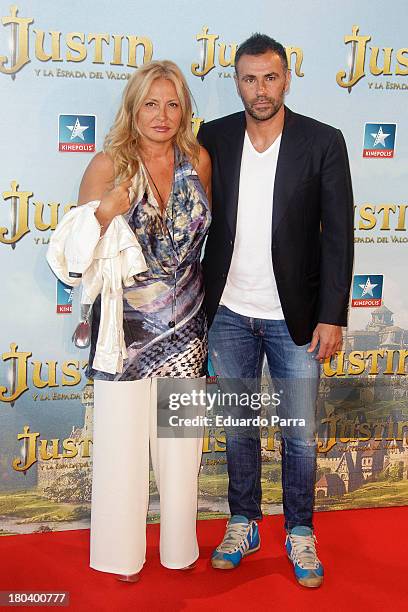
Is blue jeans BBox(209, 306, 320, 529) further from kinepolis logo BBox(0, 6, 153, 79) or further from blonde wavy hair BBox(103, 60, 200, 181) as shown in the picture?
kinepolis logo BBox(0, 6, 153, 79)

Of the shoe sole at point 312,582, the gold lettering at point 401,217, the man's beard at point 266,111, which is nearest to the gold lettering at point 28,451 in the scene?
the shoe sole at point 312,582

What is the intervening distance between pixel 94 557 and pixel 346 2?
2.56 m

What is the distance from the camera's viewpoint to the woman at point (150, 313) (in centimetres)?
273

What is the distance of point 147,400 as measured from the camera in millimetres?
2902

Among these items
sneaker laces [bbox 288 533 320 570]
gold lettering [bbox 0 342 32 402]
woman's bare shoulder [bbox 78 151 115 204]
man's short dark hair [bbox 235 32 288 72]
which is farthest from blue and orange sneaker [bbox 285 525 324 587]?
man's short dark hair [bbox 235 32 288 72]

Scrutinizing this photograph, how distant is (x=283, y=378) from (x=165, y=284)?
650 mm

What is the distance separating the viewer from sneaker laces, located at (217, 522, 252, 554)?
3.16 meters

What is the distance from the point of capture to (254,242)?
9.64ft

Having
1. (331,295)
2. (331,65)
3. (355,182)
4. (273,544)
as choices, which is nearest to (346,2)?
(331,65)

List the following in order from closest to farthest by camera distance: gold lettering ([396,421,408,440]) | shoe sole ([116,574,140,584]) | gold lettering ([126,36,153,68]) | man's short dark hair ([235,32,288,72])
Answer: man's short dark hair ([235,32,288,72])
shoe sole ([116,574,140,584])
gold lettering ([126,36,153,68])
gold lettering ([396,421,408,440])

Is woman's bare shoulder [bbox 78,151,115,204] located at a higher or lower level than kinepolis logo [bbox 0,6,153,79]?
lower

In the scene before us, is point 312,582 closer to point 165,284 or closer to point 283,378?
point 283,378

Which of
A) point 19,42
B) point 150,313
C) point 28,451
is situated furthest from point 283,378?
point 19,42

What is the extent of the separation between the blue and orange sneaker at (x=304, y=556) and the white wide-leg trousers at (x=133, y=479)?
1.37 ft
